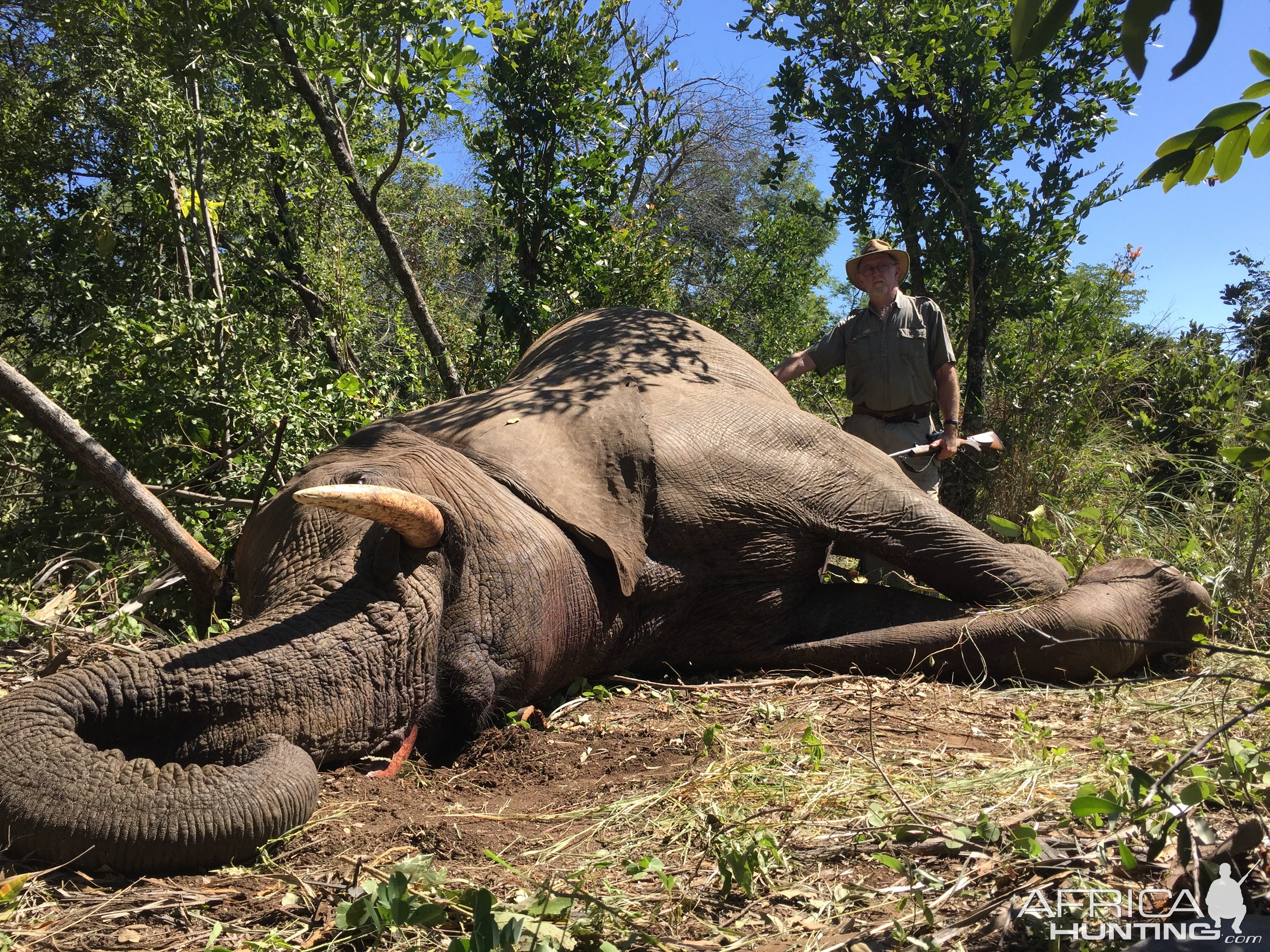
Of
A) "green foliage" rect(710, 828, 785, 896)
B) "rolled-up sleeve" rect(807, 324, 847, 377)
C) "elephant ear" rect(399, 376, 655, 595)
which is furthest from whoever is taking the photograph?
Result: "rolled-up sleeve" rect(807, 324, 847, 377)

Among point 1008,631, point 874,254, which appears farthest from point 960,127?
point 1008,631

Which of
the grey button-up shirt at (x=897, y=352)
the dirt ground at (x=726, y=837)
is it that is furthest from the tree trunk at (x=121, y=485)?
the grey button-up shirt at (x=897, y=352)

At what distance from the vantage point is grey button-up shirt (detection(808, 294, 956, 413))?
6.75 m

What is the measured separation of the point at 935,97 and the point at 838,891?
6528 mm

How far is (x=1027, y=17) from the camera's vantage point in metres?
1.30

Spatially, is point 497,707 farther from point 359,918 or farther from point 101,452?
point 101,452

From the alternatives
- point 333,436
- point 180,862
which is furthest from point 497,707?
point 333,436

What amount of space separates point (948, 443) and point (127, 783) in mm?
5204

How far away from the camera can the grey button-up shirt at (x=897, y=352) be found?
6.75 m

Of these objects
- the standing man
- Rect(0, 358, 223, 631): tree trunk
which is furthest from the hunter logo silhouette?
the standing man

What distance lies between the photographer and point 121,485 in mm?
4387

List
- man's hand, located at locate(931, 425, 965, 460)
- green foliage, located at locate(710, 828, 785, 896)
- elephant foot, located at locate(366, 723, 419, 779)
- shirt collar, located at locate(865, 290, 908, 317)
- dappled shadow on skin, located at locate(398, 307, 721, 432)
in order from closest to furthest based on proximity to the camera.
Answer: green foliage, located at locate(710, 828, 785, 896) < elephant foot, located at locate(366, 723, 419, 779) < dappled shadow on skin, located at locate(398, 307, 721, 432) < man's hand, located at locate(931, 425, 965, 460) < shirt collar, located at locate(865, 290, 908, 317)

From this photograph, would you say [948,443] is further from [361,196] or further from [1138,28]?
[1138,28]

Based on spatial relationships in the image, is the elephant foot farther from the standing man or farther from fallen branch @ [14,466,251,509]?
the standing man
